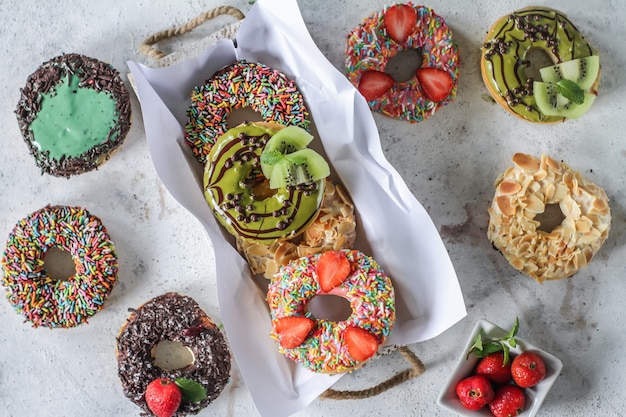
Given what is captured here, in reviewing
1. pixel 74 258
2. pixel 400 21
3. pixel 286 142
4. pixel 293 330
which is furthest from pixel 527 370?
pixel 74 258

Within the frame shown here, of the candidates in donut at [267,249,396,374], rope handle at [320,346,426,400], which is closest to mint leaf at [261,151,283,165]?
donut at [267,249,396,374]

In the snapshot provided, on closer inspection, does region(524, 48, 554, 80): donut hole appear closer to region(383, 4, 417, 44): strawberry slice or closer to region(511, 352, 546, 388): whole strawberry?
region(383, 4, 417, 44): strawberry slice

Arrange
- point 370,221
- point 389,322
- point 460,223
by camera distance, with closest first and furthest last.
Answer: point 389,322
point 370,221
point 460,223

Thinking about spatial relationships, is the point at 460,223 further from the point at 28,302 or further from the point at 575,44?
the point at 28,302

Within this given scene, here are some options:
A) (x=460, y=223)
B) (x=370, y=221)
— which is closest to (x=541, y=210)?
(x=460, y=223)

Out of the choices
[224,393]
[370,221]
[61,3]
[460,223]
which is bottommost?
[224,393]

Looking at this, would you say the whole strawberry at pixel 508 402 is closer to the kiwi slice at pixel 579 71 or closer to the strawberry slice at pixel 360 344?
the strawberry slice at pixel 360 344

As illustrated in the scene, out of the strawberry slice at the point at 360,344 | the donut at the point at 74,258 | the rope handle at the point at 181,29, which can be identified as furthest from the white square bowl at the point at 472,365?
the rope handle at the point at 181,29

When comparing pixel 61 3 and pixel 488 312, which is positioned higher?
pixel 61 3
